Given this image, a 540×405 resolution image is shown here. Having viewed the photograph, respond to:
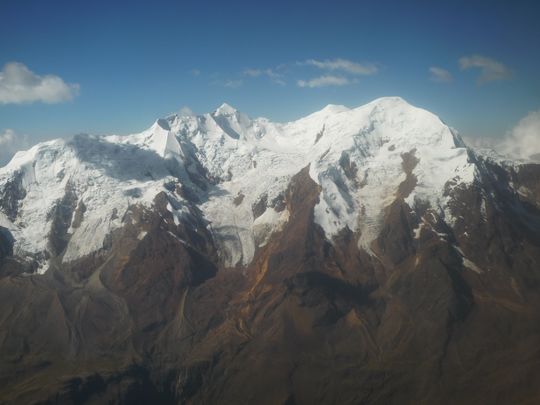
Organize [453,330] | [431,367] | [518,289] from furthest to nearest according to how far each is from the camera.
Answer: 1. [518,289]
2. [453,330]
3. [431,367]

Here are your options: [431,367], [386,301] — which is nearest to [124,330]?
[386,301]

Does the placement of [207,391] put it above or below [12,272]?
below

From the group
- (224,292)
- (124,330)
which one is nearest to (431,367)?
(224,292)

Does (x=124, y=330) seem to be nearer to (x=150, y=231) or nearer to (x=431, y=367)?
(x=150, y=231)

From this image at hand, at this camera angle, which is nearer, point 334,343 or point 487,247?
point 334,343

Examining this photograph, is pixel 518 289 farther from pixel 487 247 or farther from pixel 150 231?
pixel 150 231

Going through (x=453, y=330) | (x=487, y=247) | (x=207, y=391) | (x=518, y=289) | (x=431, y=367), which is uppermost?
(x=487, y=247)

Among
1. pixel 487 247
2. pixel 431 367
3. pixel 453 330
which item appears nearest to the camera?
pixel 431 367

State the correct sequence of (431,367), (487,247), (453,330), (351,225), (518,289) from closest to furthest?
1. (431,367)
2. (453,330)
3. (518,289)
4. (487,247)
5. (351,225)
